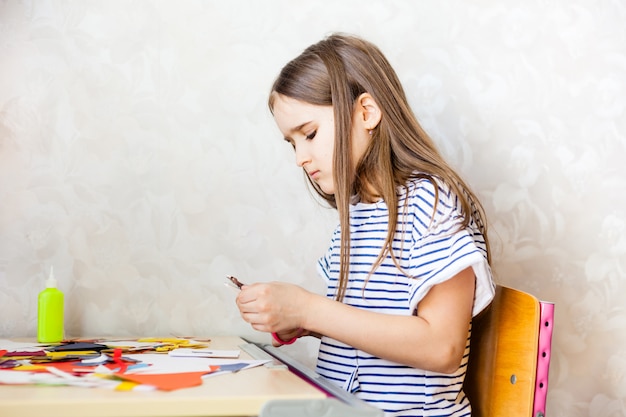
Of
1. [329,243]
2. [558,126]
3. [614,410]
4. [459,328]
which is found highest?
[558,126]

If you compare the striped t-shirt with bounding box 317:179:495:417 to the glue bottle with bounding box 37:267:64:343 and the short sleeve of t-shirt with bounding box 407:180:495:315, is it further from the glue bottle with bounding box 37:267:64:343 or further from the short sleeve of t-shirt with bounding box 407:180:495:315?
the glue bottle with bounding box 37:267:64:343

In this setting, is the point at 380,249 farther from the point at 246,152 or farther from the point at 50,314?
the point at 50,314

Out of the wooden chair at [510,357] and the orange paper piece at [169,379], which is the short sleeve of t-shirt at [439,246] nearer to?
the wooden chair at [510,357]

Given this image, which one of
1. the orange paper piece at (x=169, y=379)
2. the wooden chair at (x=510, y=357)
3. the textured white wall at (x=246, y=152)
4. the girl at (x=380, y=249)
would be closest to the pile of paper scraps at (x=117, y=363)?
the orange paper piece at (x=169, y=379)

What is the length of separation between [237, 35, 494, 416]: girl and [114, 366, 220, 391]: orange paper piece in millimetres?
177

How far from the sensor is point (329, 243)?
1472 mm

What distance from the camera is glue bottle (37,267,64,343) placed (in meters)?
1.24

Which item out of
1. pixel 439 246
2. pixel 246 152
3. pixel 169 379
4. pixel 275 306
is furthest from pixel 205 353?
pixel 246 152

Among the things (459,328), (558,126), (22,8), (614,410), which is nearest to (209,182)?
(22,8)

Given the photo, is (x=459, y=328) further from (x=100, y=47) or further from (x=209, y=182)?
(x=100, y=47)

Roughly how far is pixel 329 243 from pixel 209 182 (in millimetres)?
277

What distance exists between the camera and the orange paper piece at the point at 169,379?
74cm

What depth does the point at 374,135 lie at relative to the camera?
115cm

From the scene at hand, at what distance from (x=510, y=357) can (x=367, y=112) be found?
17.3 inches
